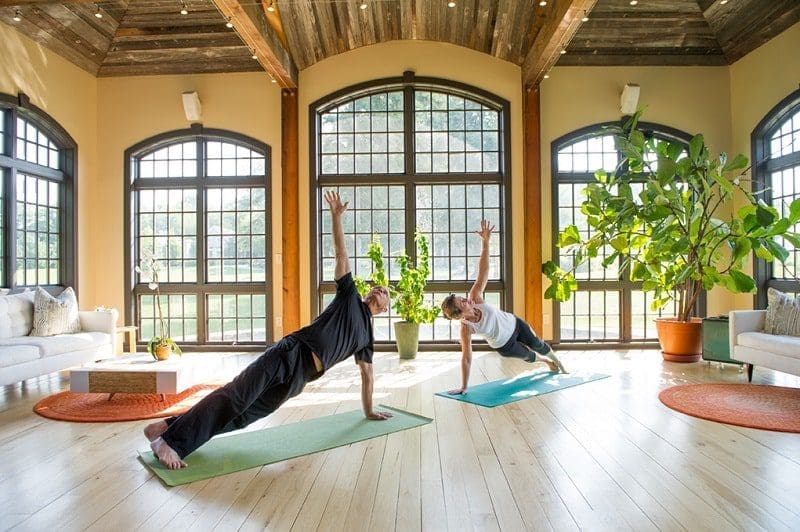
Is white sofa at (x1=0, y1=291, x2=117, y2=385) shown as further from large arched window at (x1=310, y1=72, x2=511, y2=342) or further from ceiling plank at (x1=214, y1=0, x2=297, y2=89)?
ceiling plank at (x1=214, y1=0, x2=297, y2=89)

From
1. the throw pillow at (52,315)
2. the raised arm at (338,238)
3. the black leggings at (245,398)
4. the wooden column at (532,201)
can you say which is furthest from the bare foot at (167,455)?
the wooden column at (532,201)

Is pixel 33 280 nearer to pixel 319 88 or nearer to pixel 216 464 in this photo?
pixel 319 88

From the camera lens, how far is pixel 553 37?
5637 millimetres

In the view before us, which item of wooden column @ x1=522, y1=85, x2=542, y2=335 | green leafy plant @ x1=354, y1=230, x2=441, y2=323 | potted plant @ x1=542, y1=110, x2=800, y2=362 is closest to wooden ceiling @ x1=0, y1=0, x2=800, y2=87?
wooden column @ x1=522, y1=85, x2=542, y2=335

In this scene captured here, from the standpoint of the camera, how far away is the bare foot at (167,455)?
2998 mm

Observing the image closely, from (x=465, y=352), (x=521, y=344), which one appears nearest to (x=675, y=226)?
(x=521, y=344)

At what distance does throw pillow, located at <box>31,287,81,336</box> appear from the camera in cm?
563

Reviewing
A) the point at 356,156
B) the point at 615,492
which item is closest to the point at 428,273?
the point at 356,156

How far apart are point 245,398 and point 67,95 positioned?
19.3ft

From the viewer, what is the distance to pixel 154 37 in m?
7.03

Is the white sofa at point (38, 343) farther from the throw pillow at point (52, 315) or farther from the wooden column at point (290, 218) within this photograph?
the wooden column at point (290, 218)

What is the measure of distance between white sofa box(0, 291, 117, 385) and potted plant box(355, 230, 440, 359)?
2.75m

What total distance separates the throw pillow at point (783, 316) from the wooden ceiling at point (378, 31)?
10.1 feet

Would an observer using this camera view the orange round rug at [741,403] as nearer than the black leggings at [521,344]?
Yes
